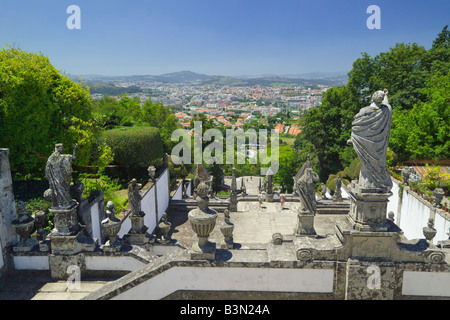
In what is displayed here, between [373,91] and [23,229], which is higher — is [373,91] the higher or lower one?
the higher one

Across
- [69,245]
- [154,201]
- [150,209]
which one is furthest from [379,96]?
[154,201]

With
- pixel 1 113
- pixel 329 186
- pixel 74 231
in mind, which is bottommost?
pixel 329 186

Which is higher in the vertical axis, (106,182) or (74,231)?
(74,231)

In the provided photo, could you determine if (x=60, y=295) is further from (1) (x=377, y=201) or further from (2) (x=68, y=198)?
(1) (x=377, y=201)

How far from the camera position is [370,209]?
6.46 m

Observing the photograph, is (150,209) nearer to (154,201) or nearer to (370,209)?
(154,201)

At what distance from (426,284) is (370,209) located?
6.89 ft

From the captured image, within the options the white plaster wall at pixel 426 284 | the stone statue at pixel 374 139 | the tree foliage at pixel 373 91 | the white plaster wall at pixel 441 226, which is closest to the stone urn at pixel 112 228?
the stone statue at pixel 374 139

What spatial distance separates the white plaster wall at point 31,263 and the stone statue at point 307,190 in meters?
7.61

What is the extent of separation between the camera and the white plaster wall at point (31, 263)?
27.7 ft

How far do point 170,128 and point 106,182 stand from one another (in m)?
13.4

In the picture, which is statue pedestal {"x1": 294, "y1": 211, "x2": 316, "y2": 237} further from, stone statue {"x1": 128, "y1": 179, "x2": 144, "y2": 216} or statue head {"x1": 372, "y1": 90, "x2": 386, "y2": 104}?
stone statue {"x1": 128, "y1": 179, "x2": 144, "y2": 216}
